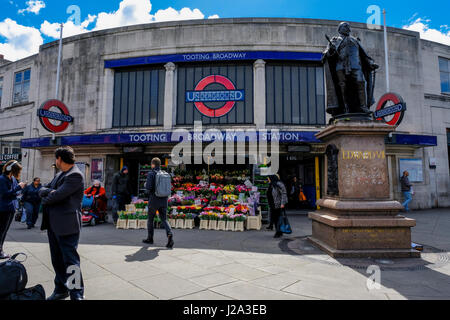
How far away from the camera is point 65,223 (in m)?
3.00

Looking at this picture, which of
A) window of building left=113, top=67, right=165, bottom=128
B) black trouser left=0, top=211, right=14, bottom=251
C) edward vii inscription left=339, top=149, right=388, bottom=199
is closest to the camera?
black trouser left=0, top=211, right=14, bottom=251

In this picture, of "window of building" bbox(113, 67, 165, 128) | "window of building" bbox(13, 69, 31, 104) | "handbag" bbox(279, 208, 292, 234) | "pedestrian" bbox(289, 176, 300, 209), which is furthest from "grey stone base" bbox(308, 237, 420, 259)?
"window of building" bbox(13, 69, 31, 104)

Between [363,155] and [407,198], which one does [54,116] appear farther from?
[407,198]

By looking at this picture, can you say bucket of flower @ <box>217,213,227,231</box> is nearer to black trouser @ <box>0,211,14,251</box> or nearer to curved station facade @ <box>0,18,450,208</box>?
black trouser @ <box>0,211,14,251</box>

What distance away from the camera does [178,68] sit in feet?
49.3

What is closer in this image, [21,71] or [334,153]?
[334,153]

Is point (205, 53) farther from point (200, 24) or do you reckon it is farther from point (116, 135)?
point (116, 135)

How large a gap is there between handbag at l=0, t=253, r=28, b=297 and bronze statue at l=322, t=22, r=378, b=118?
20.5 feet

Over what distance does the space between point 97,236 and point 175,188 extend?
394 centimetres

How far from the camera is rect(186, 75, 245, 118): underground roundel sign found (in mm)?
14391

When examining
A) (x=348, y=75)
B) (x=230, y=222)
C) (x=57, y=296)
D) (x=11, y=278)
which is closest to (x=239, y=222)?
(x=230, y=222)

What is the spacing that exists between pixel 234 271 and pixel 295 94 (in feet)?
40.5

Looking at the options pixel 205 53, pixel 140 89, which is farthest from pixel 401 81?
pixel 140 89

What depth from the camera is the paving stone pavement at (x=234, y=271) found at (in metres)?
3.24
